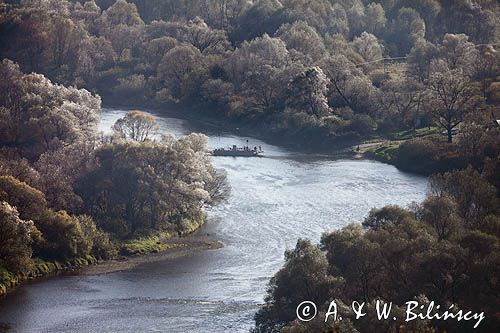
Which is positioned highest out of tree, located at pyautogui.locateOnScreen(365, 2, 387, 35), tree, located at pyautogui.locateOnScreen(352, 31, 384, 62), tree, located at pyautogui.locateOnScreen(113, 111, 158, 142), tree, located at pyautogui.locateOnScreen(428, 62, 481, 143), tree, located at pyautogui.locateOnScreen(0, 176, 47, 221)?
tree, located at pyautogui.locateOnScreen(365, 2, 387, 35)

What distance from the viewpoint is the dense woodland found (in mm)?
45562

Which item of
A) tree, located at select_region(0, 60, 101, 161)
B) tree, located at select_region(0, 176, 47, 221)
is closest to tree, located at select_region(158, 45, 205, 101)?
tree, located at select_region(0, 60, 101, 161)

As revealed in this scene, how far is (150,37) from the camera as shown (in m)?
120

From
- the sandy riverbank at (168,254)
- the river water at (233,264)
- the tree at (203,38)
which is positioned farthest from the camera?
the tree at (203,38)

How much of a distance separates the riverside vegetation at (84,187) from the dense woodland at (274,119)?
13 cm

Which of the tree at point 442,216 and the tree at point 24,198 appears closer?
the tree at point 442,216

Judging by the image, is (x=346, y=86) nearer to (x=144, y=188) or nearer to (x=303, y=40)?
(x=303, y=40)

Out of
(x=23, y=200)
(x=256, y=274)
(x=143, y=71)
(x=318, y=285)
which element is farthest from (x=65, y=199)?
(x=143, y=71)

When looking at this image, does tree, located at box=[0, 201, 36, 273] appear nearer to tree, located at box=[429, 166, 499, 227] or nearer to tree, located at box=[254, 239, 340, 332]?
tree, located at box=[254, 239, 340, 332]

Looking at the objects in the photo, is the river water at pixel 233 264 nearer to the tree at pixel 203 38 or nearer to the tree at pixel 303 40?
the tree at pixel 303 40

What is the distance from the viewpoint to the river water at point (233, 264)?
4819cm

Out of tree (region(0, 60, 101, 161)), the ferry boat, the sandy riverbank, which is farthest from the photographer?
the ferry boat

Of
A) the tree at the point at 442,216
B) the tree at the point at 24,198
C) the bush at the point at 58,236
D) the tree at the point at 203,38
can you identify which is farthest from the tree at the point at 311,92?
the tree at the point at 442,216

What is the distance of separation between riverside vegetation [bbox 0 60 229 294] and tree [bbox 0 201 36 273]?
0.05m
